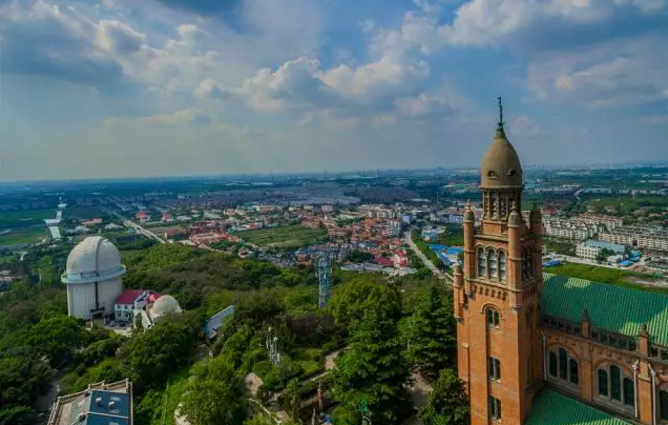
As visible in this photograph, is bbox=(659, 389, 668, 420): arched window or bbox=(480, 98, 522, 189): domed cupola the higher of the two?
bbox=(480, 98, 522, 189): domed cupola

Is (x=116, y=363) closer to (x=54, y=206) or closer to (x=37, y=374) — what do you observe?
(x=37, y=374)

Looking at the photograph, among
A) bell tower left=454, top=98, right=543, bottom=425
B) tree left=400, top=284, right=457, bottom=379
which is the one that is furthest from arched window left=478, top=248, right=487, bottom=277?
tree left=400, top=284, right=457, bottom=379

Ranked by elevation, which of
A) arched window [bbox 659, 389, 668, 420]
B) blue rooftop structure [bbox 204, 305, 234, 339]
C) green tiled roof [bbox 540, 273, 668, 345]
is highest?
green tiled roof [bbox 540, 273, 668, 345]

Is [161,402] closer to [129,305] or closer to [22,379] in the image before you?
[22,379]

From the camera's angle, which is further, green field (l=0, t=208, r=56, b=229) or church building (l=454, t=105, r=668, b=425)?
green field (l=0, t=208, r=56, b=229)

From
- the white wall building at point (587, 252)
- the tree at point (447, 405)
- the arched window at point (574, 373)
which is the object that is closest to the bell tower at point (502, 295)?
the tree at point (447, 405)

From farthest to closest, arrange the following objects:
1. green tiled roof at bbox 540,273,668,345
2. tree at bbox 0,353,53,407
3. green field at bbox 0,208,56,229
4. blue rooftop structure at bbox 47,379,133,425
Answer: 1. green field at bbox 0,208,56,229
2. tree at bbox 0,353,53,407
3. blue rooftop structure at bbox 47,379,133,425
4. green tiled roof at bbox 540,273,668,345

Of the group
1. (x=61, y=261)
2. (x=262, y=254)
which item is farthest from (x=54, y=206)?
(x=262, y=254)

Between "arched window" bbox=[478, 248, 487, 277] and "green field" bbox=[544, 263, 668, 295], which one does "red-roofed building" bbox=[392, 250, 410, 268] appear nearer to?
"green field" bbox=[544, 263, 668, 295]
